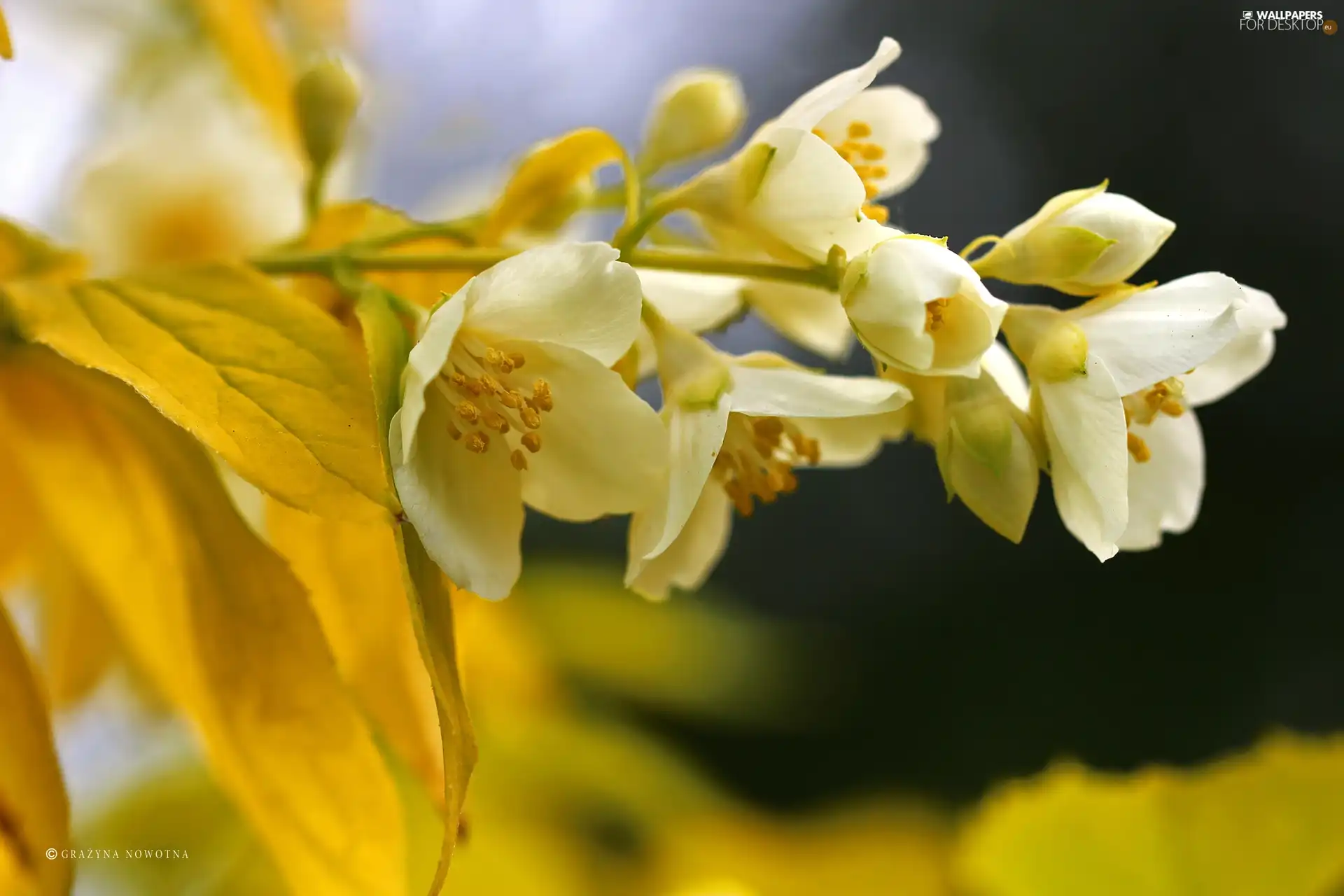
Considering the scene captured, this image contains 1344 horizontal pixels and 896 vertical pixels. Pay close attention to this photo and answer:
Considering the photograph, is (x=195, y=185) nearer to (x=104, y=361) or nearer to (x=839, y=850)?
(x=104, y=361)

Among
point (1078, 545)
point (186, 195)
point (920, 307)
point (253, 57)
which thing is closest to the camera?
point (920, 307)

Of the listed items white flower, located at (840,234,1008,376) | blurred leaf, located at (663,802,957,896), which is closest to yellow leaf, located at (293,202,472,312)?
white flower, located at (840,234,1008,376)

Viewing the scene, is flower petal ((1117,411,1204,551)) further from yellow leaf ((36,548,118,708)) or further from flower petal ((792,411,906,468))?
yellow leaf ((36,548,118,708))

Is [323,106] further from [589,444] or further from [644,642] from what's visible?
[644,642]

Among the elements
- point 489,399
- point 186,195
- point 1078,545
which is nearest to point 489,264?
point 489,399

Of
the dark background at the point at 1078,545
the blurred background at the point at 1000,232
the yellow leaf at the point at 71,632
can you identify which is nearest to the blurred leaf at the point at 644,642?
the blurred background at the point at 1000,232

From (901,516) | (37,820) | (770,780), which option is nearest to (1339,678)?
(901,516)

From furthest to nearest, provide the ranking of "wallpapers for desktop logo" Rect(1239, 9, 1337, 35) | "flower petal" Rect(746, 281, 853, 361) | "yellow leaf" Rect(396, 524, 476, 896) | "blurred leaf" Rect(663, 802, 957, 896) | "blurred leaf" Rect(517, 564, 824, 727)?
"blurred leaf" Rect(517, 564, 824, 727), "blurred leaf" Rect(663, 802, 957, 896), "wallpapers for desktop logo" Rect(1239, 9, 1337, 35), "flower petal" Rect(746, 281, 853, 361), "yellow leaf" Rect(396, 524, 476, 896)
